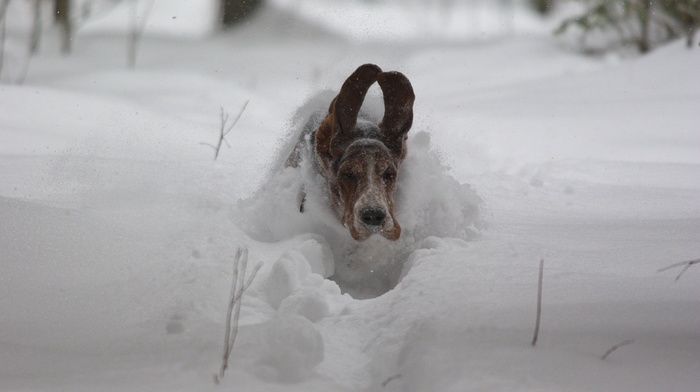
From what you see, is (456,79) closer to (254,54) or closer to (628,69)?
(628,69)

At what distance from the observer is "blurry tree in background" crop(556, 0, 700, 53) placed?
1047 centimetres

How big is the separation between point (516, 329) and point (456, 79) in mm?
10303

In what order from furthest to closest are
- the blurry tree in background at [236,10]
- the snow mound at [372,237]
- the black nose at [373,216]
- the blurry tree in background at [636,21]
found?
the blurry tree in background at [236,10]
the blurry tree in background at [636,21]
the snow mound at [372,237]
the black nose at [373,216]

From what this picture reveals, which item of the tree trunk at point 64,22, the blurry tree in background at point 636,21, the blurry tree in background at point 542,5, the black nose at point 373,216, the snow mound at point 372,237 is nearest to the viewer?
the black nose at point 373,216

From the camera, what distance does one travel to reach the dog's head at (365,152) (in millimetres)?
3203

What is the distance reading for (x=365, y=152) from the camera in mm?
3398

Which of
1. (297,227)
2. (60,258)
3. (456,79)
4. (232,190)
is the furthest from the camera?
(456,79)

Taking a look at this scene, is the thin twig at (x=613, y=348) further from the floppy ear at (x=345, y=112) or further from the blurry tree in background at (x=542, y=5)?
the blurry tree in background at (x=542, y=5)

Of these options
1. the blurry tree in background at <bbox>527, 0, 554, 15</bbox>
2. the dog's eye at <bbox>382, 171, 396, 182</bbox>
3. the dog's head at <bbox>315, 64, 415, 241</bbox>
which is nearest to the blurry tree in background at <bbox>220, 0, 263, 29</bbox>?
the blurry tree in background at <bbox>527, 0, 554, 15</bbox>

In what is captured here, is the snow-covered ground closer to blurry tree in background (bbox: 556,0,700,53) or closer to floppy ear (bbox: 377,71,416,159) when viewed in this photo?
floppy ear (bbox: 377,71,416,159)

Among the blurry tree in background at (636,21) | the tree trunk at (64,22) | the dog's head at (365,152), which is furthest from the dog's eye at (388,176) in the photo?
the tree trunk at (64,22)

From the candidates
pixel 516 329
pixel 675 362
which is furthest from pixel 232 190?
pixel 675 362

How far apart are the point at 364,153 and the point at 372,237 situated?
0.42 metres

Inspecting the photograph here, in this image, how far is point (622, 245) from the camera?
3111mm
